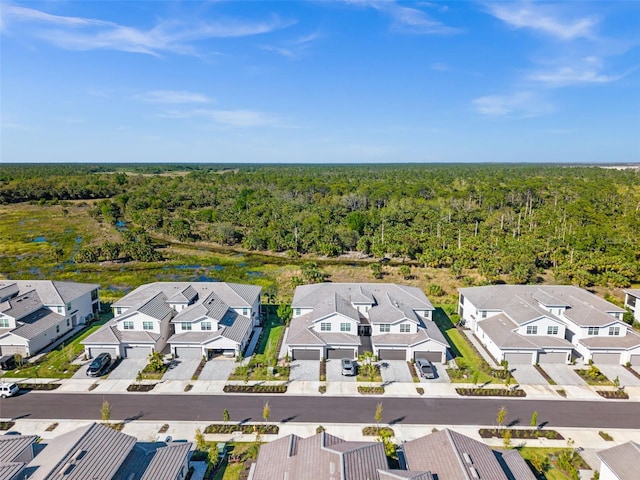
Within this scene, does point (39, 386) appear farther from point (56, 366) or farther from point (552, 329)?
point (552, 329)

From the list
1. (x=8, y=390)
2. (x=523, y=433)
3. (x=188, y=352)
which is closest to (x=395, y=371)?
(x=523, y=433)

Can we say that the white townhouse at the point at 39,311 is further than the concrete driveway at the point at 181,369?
Yes

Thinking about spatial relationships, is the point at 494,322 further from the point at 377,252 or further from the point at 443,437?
the point at 377,252

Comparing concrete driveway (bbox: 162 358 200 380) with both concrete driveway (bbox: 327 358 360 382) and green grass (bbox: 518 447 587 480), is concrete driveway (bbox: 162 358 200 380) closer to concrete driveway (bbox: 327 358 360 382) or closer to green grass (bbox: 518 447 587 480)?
concrete driveway (bbox: 327 358 360 382)

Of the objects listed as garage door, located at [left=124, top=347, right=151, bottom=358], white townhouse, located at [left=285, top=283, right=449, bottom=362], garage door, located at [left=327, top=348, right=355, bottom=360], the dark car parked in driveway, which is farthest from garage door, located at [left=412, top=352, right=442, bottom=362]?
the dark car parked in driveway

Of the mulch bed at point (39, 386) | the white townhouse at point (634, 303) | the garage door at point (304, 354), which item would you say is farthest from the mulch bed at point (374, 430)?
the white townhouse at point (634, 303)

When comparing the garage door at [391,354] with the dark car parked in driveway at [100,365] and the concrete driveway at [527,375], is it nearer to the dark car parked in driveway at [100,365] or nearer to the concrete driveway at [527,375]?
the concrete driveway at [527,375]
